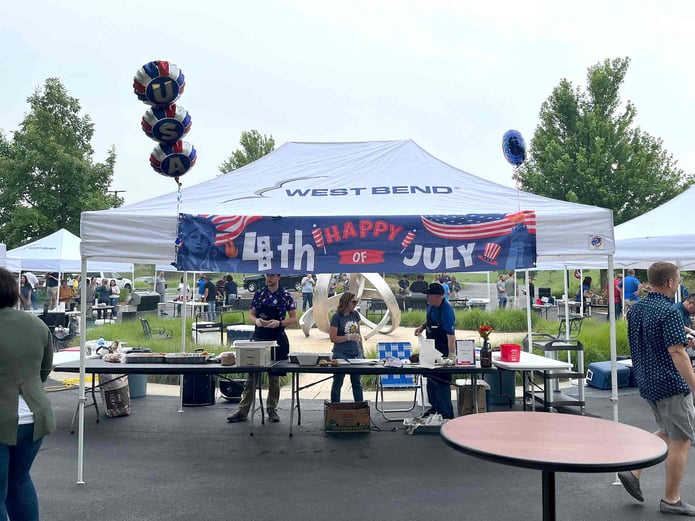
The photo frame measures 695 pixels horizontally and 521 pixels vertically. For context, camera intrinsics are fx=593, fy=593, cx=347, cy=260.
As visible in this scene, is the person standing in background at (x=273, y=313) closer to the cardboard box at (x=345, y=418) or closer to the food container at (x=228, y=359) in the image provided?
the food container at (x=228, y=359)

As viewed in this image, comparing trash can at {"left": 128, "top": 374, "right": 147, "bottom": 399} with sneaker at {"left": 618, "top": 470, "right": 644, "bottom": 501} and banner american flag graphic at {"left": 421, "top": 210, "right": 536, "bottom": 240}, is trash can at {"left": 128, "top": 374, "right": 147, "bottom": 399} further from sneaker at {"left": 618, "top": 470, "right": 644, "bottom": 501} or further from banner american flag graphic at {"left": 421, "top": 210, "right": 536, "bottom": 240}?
sneaker at {"left": 618, "top": 470, "right": 644, "bottom": 501}

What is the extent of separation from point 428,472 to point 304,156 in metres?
4.11

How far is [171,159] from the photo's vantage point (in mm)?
5852

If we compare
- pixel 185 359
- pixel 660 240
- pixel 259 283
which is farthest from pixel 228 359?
pixel 259 283

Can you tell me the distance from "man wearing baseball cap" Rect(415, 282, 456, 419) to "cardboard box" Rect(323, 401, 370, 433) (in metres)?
0.86

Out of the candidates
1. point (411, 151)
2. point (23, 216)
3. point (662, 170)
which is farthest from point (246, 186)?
point (662, 170)

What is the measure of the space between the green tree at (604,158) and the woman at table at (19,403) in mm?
25741

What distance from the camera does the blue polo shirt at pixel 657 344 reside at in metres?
4.12

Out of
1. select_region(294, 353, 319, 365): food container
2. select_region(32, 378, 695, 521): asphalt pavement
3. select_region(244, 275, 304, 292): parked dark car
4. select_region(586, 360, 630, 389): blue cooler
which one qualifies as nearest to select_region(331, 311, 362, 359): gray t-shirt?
select_region(294, 353, 319, 365): food container

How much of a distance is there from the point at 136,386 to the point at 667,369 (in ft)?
24.2

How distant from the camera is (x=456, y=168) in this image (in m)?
7.35

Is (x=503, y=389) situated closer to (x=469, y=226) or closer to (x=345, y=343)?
(x=345, y=343)

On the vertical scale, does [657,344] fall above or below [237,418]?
above

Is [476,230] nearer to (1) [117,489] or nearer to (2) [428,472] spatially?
(2) [428,472]
